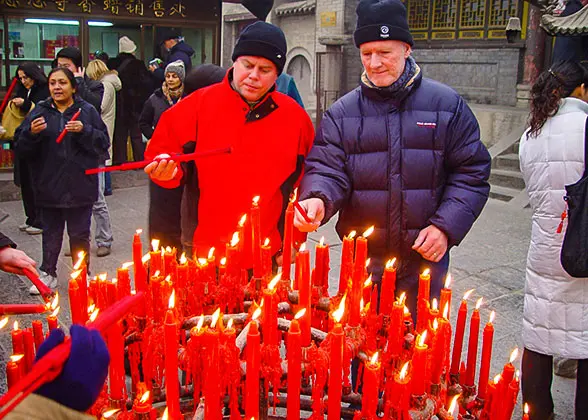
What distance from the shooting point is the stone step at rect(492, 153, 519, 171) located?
32.9ft

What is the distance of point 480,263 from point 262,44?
167 inches

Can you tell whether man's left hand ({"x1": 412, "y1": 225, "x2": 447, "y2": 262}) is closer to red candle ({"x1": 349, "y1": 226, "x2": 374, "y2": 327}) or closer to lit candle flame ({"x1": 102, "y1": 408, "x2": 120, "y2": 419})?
red candle ({"x1": 349, "y1": 226, "x2": 374, "y2": 327})

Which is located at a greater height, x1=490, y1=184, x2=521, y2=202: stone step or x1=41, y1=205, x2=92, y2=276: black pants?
x1=41, y1=205, x2=92, y2=276: black pants

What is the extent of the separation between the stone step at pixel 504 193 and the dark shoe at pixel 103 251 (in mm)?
5938

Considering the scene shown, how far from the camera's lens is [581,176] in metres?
2.74

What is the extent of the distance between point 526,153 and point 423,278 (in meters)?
1.39

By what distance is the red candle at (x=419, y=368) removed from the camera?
4.71 ft

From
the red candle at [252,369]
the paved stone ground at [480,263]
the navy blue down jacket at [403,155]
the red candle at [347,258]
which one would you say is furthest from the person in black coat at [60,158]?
the red candle at [252,369]

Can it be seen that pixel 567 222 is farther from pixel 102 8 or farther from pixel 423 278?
pixel 102 8

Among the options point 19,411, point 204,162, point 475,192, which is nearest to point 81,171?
point 204,162

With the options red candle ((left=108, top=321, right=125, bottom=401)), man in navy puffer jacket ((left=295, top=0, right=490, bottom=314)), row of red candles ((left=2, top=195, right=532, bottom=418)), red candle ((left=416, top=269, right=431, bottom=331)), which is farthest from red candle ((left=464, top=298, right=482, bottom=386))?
red candle ((left=108, top=321, right=125, bottom=401))

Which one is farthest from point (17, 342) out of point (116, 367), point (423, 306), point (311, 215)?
point (423, 306)

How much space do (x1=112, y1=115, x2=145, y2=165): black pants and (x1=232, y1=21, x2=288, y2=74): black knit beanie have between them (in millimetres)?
7157

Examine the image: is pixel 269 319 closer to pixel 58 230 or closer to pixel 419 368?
pixel 419 368
